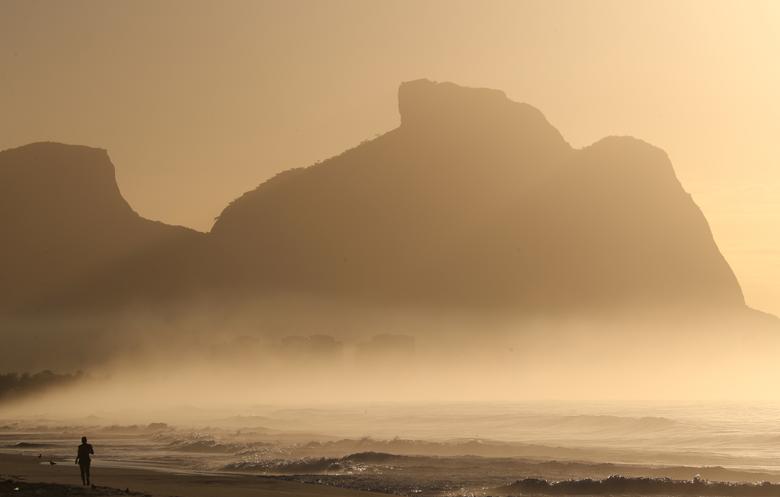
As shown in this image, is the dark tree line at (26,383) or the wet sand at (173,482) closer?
the wet sand at (173,482)

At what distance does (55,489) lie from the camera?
126 ft

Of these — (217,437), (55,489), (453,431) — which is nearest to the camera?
(55,489)

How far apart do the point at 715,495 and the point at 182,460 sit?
27.6m

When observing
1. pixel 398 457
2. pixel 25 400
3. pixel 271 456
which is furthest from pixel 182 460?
pixel 25 400

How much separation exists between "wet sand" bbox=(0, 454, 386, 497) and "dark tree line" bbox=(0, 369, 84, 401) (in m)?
114

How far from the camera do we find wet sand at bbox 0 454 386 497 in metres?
39.5

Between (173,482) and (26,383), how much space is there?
134 m

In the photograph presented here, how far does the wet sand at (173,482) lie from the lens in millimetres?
39531

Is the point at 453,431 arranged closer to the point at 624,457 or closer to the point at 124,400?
the point at 624,457

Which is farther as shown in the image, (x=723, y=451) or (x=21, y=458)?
(x=723, y=451)

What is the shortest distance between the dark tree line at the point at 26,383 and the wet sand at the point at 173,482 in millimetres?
113644

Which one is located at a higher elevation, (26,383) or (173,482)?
(26,383)

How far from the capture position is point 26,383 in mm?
167750

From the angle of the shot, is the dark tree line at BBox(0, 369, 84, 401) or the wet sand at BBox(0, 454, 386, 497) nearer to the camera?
the wet sand at BBox(0, 454, 386, 497)
